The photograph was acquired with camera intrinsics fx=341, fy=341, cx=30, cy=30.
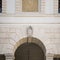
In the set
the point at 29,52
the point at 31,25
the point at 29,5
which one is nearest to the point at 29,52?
the point at 29,52

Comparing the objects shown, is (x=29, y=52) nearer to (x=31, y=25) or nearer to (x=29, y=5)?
(x=31, y=25)

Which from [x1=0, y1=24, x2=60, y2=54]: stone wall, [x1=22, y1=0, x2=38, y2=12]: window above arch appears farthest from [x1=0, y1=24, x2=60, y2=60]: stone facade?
[x1=22, y1=0, x2=38, y2=12]: window above arch

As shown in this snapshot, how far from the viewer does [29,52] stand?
2033cm

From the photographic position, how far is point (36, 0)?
18.4 m

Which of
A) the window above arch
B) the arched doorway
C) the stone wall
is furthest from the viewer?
the arched doorway

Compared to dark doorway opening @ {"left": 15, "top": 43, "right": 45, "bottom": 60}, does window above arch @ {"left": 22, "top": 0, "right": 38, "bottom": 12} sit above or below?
above

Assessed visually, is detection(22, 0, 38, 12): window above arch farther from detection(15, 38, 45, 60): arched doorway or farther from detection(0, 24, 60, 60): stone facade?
detection(15, 38, 45, 60): arched doorway

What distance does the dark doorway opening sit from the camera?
66.3 ft

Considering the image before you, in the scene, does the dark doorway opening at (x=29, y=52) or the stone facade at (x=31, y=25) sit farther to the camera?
the dark doorway opening at (x=29, y=52)

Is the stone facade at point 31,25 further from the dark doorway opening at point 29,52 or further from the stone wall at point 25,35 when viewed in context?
the dark doorway opening at point 29,52

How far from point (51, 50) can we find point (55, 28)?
1186 millimetres

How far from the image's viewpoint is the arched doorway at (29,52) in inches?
795

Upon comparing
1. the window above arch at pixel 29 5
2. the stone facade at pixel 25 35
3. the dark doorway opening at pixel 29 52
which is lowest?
the dark doorway opening at pixel 29 52

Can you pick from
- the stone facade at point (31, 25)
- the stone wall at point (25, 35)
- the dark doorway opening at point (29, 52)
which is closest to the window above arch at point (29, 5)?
the stone facade at point (31, 25)
